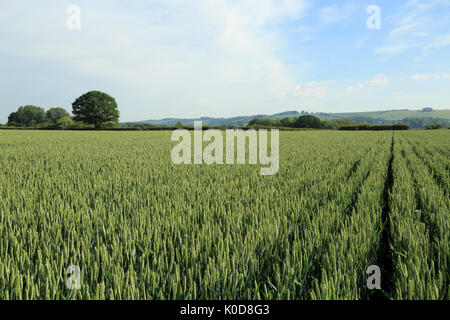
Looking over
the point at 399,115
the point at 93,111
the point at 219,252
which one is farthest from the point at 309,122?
the point at 399,115

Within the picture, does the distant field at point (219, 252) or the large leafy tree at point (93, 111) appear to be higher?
the large leafy tree at point (93, 111)

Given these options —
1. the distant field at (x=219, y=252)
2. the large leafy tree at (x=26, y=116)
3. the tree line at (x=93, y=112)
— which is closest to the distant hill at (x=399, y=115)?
the tree line at (x=93, y=112)

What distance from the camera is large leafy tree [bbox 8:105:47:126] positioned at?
295ft

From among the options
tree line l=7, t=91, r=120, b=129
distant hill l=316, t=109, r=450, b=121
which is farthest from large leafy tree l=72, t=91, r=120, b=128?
distant hill l=316, t=109, r=450, b=121

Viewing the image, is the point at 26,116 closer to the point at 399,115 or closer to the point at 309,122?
the point at 309,122

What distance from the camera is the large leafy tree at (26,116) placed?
3543 inches

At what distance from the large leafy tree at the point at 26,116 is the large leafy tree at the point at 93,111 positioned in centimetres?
3870

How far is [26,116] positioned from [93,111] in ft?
149

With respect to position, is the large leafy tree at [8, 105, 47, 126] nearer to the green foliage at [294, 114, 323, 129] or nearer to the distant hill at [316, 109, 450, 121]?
the green foliage at [294, 114, 323, 129]

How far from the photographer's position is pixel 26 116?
301ft

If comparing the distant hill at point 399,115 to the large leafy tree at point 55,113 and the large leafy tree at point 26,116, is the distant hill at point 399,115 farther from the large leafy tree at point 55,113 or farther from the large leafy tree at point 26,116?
the large leafy tree at point 26,116
